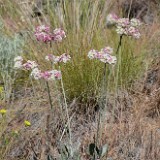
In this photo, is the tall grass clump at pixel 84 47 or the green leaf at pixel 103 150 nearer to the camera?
the green leaf at pixel 103 150

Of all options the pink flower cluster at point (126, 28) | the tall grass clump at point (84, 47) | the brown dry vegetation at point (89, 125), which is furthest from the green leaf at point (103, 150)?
the pink flower cluster at point (126, 28)

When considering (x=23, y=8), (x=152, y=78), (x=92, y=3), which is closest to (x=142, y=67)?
(x=152, y=78)

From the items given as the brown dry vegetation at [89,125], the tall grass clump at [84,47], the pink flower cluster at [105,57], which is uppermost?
the pink flower cluster at [105,57]

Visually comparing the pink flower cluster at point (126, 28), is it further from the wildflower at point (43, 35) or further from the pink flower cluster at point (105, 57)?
the wildflower at point (43, 35)

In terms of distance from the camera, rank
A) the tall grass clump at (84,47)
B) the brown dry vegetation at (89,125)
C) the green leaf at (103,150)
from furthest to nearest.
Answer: the tall grass clump at (84,47) < the brown dry vegetation at (89,125) < the green leaf at (103,150)

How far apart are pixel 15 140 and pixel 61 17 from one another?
1079 mm

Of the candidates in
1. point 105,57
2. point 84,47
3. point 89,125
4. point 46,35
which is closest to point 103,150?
point 89,125

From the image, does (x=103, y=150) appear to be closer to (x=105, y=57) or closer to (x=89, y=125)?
(x=89, y=125)

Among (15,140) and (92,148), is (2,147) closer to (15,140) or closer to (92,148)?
(15,140)

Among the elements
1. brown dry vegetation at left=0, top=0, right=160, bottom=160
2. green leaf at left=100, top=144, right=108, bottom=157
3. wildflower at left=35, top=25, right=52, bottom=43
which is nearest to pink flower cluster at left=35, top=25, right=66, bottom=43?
wildflower at left=35, top=25, right=52, bottom=43

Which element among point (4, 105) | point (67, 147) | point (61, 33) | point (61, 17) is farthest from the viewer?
point (61, 17)

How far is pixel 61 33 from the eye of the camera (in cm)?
193

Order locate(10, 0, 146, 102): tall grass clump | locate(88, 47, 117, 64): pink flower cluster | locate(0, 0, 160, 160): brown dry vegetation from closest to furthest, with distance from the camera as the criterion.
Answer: locate(88, 47, 117, 64): pink flower cluster → locate(0, 0, 160, 160): brown dry vegetation → locate(10, 0, 146, 102): tall grass clump

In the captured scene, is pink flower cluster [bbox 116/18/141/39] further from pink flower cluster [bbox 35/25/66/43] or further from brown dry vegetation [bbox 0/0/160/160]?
brown dry vegetation [bbox 0/0/160/160]
